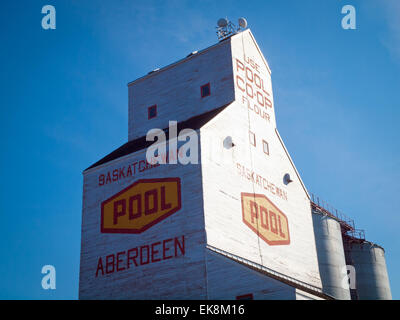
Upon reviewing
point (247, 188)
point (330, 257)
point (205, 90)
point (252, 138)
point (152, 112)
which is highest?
point (205, 90)

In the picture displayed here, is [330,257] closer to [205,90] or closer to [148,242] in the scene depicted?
[205,90]

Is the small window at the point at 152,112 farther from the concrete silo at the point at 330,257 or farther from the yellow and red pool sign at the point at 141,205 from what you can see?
the concrete silo at the point at 330,257

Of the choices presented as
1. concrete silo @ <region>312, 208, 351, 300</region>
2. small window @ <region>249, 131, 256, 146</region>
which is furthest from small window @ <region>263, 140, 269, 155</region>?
concrete silo @ <region>312, 208, 351, 300</region>

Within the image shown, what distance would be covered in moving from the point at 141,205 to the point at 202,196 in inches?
171

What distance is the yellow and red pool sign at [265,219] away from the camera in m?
33.0

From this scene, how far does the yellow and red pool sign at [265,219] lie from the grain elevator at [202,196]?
0.07 m

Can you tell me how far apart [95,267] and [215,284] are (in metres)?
8.68

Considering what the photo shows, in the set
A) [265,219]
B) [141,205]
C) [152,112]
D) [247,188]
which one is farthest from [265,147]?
[141,205]

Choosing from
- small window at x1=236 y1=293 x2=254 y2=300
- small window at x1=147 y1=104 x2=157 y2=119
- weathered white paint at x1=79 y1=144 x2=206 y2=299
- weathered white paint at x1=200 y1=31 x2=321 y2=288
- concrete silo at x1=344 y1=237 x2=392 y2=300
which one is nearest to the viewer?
small window at x1=236 y1=293 x2=254 y2=300

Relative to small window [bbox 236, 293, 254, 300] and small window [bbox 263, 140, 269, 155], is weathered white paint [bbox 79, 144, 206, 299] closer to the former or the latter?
small window [bbox 236, 293, 254, 300]

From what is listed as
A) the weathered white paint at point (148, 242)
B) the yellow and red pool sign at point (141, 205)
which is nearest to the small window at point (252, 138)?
the weathered white paint at point (148, 242)

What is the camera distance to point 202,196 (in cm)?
2986

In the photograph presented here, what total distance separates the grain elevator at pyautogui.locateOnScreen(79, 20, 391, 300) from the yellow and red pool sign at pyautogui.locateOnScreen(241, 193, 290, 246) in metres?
0.07

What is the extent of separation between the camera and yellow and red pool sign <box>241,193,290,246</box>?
3303 cm
